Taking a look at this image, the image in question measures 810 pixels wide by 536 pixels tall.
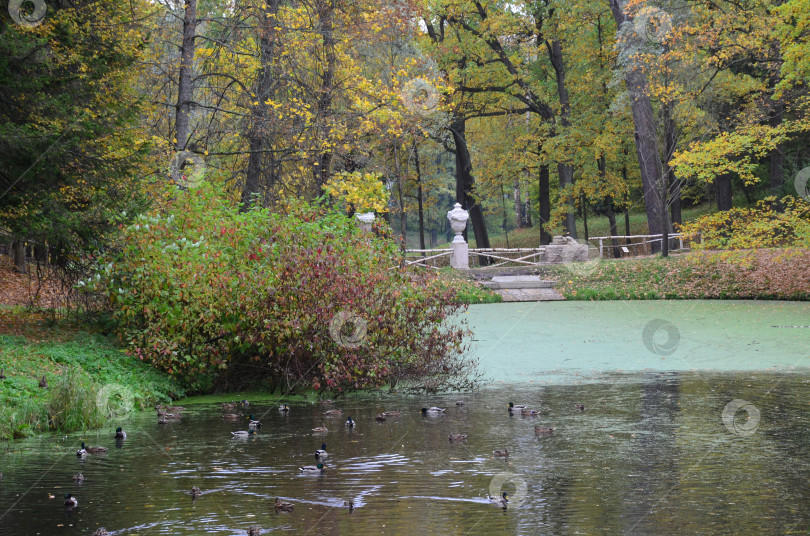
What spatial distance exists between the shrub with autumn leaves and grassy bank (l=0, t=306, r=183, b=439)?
1.27 ft

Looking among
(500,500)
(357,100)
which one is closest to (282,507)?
(500,500)

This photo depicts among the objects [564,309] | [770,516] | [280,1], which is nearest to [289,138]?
[280,1]

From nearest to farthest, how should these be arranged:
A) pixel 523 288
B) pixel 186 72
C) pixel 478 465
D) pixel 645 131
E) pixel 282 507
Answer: pixel 282 507, pixel 478 465, pixel 186 72, pixel 523 288, pixel 645 131

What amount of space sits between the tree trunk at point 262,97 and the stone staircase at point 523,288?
8.96 meters

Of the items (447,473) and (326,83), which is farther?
(326,83)

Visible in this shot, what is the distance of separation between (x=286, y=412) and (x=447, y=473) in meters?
3.70

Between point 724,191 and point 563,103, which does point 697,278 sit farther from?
point 724,191

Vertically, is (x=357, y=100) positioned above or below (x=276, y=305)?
above

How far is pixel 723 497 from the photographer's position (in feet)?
20.7

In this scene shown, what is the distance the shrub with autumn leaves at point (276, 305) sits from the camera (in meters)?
11.3

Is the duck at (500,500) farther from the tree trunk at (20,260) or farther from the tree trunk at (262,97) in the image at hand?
the tree trunk at (20,260)

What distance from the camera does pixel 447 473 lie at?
23.6 ft

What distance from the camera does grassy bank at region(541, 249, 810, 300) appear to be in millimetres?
22984

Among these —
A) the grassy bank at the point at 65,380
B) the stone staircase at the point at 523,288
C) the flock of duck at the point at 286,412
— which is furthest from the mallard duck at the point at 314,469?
the stone staircase at the point at 523,288
